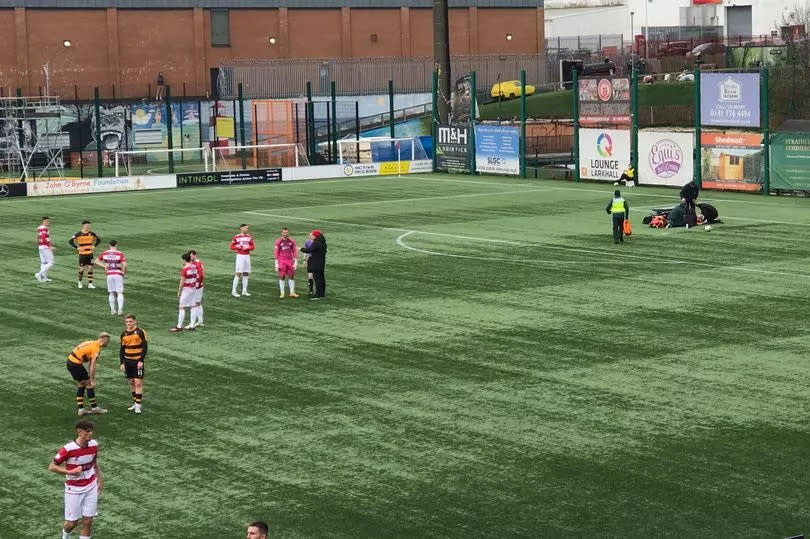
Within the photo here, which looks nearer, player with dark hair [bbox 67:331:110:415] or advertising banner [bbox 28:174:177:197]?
player with dark hair [bbox 67:331:110:415]

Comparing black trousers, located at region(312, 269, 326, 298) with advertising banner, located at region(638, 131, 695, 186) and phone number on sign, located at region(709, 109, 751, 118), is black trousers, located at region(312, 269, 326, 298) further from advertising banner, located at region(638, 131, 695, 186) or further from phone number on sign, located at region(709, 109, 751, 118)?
advertising banner, located at region(638, 131, 695, 186)

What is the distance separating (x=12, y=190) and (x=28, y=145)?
29.9 feet

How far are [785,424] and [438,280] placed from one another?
46.0ft

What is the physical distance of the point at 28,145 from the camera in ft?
214

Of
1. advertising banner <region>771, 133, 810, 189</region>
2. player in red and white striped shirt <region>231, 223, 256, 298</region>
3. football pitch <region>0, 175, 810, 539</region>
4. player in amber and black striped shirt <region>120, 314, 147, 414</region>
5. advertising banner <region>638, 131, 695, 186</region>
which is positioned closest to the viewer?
football pitch <region>0, 175, 810, 539</region>

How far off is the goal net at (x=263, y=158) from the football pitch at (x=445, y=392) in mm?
27825

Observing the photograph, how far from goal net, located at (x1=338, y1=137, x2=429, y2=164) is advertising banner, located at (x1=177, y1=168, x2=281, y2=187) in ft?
14.0

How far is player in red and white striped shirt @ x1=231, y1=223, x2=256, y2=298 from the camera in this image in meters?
29.7

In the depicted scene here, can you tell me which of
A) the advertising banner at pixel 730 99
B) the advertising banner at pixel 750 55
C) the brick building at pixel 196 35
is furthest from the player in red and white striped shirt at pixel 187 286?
the advertising banner at pixel 750 55

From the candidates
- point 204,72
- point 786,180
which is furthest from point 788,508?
point 204,72

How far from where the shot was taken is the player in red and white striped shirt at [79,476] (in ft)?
47.8

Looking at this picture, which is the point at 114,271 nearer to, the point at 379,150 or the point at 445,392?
the point at 445,392

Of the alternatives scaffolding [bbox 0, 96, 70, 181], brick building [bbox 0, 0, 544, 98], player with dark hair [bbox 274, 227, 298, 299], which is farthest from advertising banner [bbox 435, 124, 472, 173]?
player with dark hair [bbox 274, 227, 298, 299]

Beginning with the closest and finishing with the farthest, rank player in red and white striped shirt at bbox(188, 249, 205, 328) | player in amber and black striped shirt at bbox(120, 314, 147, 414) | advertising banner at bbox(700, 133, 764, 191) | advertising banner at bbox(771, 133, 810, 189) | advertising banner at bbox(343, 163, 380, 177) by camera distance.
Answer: player in amber and black striped shirt at bbox(120, 314, 147, 414) → player in red and white striped shirt at bbox(188, 249, 205, 328) → advertising banner at bbox(771, 133, 810, 189) → advertising banner at bbox(700, 133, 764, 191) → advertising banner at bbox(343, 163, 380, 177)
